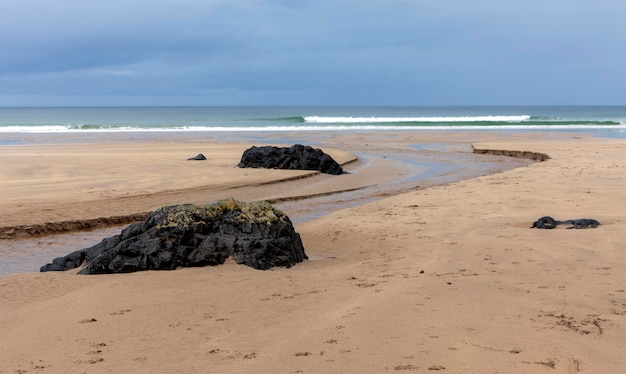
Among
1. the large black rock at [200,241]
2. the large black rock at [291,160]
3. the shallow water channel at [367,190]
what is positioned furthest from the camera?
the large black rock at [291,160]

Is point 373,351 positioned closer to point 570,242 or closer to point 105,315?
point 105,315

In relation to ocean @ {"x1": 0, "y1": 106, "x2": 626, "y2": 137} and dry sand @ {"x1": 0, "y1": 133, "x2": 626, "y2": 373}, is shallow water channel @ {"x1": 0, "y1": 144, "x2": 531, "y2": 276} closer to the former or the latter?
dry sand @ {"x1": 0, "y1": 133, "x2": 626, "y2": 373}

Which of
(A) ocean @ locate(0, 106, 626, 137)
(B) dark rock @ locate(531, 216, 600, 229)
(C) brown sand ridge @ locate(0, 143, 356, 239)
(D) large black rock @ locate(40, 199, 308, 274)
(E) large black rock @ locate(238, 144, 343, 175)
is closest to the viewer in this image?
(D) large black rock @ locate(40, 199, 308, 274)

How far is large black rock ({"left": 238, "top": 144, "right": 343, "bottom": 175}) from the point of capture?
18.9 meters

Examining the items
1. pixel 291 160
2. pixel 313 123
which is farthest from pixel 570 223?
pixel 313 123

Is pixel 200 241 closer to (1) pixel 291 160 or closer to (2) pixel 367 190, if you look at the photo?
A: (2) pixel 367 190

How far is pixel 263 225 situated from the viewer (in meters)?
7.09

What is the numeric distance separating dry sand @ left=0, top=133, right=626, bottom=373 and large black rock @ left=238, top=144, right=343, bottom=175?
9.89 m

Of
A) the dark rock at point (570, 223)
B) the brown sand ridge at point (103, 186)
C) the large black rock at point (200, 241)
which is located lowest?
the brown sand ridge at point (103, 186)

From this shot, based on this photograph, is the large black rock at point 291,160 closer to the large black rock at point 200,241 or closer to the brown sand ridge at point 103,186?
the brown sand ridge at point 103,186

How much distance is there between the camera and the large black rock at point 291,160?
1889 centimetres

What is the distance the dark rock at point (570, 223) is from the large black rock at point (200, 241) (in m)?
3.66

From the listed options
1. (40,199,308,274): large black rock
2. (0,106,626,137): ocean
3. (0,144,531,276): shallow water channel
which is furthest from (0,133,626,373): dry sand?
(0,106,626,137): ocean

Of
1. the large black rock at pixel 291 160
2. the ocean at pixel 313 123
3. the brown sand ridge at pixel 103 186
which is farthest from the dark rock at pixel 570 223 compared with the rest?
the ocean at pixel 313 123
